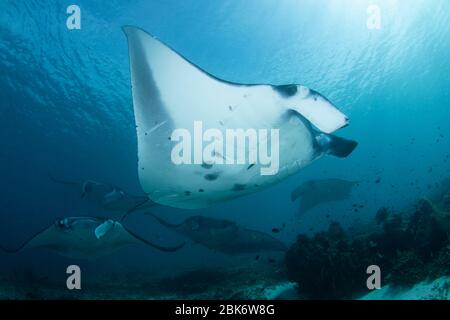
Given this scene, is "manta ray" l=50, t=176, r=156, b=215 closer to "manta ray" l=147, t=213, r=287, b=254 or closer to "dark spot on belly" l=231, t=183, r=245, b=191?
"manta ray" l=147, t=213, r=287, b=254

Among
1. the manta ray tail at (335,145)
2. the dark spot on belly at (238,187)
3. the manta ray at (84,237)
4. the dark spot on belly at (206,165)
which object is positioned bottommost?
the manta ray at (84,237)

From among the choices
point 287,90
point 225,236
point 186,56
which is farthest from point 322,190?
point 287,90

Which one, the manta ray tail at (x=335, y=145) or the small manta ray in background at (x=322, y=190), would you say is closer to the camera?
the manta ray tail at (x=335, y=145)

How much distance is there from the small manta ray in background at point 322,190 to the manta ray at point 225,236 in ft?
20.1

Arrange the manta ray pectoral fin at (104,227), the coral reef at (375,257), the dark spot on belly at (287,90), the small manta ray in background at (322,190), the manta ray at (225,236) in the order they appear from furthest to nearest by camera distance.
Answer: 1. the small manta ray in background at (322,190)
2. the manta ray at (225,236)
3. the manta ray pectoral fin at (104,227)
4. the coral reef at (375,257)
5. the dark spot on belly at (287,90)

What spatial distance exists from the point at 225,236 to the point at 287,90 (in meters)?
6.12

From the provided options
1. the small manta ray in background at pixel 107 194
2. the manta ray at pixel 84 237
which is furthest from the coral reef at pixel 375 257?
the small manta ray in background at pixel 107 194

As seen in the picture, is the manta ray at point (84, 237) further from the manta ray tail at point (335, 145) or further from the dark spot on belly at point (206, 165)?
the manta ray tail at point (335, 145)

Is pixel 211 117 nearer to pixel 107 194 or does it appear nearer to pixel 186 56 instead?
pixel 107 194

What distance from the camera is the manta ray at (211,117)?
3500 mm

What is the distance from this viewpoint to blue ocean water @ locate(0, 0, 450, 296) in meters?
11.9

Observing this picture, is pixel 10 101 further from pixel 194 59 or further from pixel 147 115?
pixel 147 115

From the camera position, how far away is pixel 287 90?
11.4 ft
